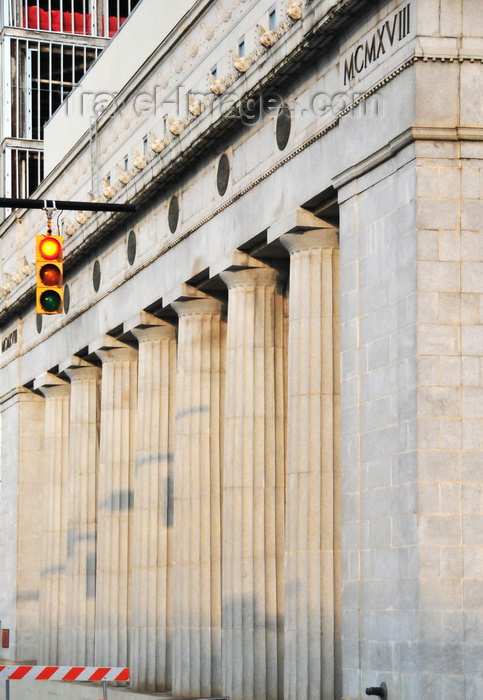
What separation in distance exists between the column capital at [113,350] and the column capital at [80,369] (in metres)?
3.80

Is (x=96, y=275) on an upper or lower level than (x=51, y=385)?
upper

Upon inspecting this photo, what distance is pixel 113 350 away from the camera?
57812 millimetres

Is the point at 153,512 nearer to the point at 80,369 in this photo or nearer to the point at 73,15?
the point at 80,369

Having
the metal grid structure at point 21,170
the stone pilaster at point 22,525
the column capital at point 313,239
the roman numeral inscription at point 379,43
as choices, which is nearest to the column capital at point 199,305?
the column capital at point 313,239

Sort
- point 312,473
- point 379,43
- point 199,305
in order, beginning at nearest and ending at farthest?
point 379,43 < point 312,473 < point 199,305

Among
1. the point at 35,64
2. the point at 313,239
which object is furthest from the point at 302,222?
the point at 35,64

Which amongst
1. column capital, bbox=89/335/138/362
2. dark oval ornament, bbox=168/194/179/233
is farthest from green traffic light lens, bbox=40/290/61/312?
column capital, bbox=89/335/138/362

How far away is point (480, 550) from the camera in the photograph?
1286 inches

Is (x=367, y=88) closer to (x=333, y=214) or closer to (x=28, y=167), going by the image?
(x=333, y=214)

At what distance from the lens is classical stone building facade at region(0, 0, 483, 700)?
110 feet

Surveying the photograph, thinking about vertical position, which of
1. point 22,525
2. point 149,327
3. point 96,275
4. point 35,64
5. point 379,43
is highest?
point 35,64

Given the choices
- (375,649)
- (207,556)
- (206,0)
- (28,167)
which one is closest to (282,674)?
(207,556)

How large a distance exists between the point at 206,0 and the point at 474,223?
18.0 m

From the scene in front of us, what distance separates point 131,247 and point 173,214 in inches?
191
